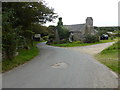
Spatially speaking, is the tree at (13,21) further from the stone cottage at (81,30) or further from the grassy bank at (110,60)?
the stone cottage at (81,30)

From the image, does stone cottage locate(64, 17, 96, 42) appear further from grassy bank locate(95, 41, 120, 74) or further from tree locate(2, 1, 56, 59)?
grassy bank locate(95, 41, 120, 74)

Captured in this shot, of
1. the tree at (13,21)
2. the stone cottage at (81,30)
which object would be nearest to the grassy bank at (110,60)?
the tree at (13,21)

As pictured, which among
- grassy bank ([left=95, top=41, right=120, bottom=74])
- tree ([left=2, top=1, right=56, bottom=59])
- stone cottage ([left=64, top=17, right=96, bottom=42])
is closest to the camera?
grassy bank ([left=95, top=41, right=120, bottom=74])

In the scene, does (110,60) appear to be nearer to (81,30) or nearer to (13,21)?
(13,21)

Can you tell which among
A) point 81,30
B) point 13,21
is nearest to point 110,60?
point 13,21

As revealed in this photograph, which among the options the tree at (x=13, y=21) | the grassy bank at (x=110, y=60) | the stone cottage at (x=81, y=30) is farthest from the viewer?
the stone cottage at (x=81, y=30)

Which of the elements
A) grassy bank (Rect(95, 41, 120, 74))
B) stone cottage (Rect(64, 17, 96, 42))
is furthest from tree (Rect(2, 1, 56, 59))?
stone cottage (Rect(64, 17, 96, 42))

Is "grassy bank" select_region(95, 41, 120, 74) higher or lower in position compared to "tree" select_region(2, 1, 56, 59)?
lower

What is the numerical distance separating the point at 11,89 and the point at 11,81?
89 centimetres

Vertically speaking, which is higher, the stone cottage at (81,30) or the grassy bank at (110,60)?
the stone cottage at (81,30)

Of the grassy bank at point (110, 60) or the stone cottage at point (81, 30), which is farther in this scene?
the stone cottage at point (81, 30)

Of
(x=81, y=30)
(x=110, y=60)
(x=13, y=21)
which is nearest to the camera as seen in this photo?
(x=13, y=21)

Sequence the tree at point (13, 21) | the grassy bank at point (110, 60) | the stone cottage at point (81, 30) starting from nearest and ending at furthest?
1. the grassy bank at point (110, 60)
2. the tree at point (13, 21)
3. the stone cottage at point (81, 30)

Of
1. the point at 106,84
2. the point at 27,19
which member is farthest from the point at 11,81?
the point at 27,19
